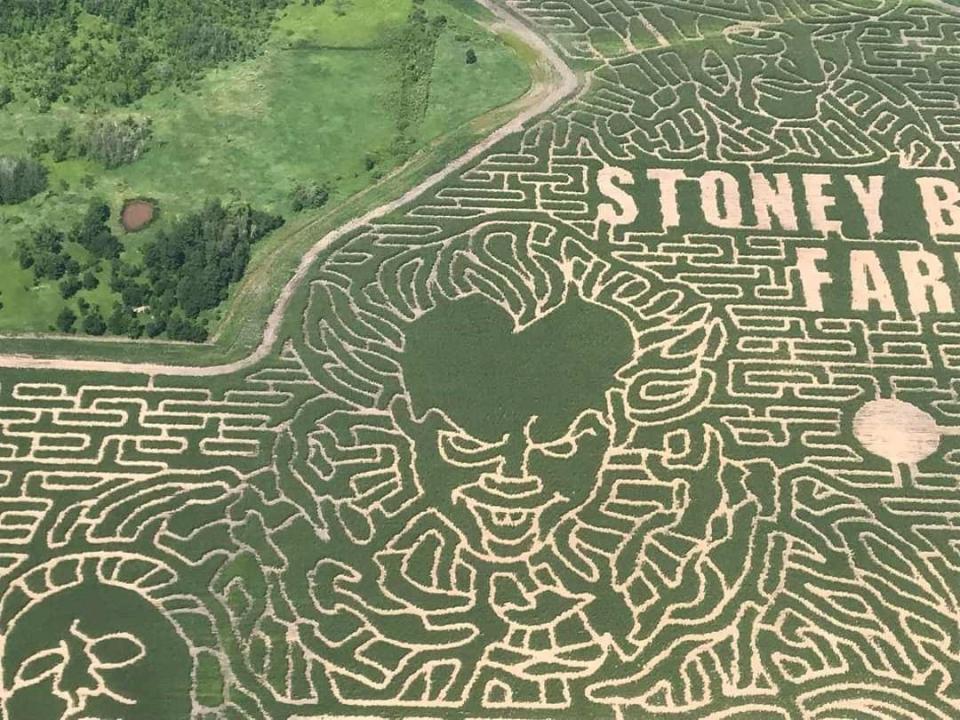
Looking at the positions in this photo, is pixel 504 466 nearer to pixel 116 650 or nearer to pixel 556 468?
pixel 556 468

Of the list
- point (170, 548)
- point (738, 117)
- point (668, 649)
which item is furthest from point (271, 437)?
point (738, 117)

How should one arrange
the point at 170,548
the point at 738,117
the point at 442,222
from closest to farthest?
the point at 170,548
the point at 442,222
the point at 738,117

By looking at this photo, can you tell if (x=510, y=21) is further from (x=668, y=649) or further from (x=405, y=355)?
(x=668, y=649)

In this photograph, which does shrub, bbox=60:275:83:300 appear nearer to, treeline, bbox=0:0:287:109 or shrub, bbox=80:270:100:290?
shrub, bbox=80:270:100:290

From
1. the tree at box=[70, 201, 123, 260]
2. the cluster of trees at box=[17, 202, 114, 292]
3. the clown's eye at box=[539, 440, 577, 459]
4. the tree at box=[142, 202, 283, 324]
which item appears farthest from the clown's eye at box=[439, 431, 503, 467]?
the tree at box=[70, 201, 123, 260]

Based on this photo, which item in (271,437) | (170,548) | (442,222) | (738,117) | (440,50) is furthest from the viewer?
(440,50)

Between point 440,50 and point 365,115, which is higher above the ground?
point 440,50
